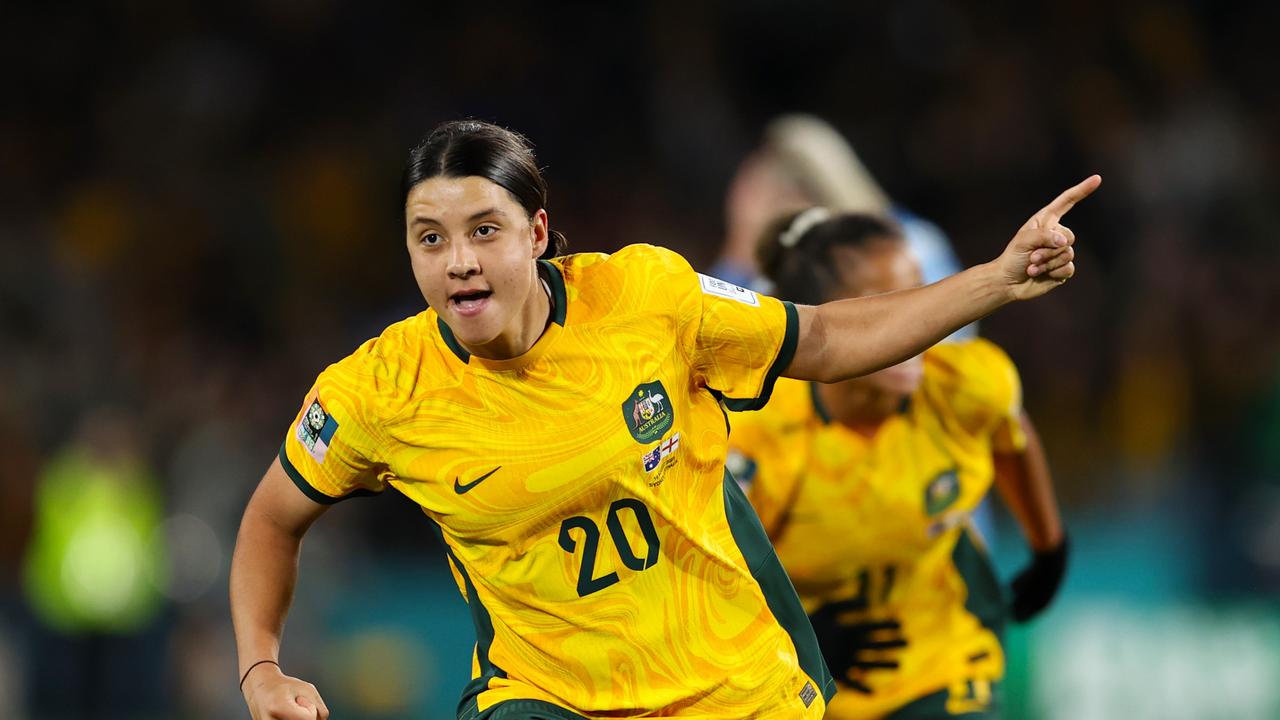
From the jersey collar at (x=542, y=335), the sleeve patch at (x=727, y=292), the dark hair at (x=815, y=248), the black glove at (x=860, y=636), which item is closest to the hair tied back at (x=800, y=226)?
the dark hair at (x=815, y=248)

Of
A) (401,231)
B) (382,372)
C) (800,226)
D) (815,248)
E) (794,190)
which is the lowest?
(382,372)

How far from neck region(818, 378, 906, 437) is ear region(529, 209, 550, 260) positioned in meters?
1.22

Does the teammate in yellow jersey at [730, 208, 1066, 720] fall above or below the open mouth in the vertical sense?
below

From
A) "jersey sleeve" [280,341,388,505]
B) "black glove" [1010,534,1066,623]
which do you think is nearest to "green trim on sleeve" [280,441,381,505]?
"jersey sleeve" [280,341,388,505]

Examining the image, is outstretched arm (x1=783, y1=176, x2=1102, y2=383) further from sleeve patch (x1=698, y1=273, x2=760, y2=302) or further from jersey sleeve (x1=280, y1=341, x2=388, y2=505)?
jersey sleeve (x1=280, y1=341, x2=388, y2=505)

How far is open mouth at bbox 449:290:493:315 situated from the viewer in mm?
3000

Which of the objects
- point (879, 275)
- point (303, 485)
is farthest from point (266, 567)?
point (879, 275)

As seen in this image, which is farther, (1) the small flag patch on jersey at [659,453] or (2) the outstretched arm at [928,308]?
(1) the small flag patch on jersey at [659,453]

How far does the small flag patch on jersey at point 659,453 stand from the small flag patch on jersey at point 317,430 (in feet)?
1.88

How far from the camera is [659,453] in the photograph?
313 cm

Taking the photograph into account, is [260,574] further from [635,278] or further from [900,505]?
[900,505]

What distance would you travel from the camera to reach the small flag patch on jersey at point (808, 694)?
132 inches

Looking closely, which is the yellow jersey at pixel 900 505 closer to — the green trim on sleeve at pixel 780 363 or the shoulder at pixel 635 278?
the green trim on sleeve at pixel 780 363

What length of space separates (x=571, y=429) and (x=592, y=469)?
8 cm
